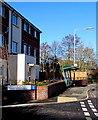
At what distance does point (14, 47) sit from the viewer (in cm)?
2050

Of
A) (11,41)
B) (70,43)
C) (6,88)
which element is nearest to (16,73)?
(11,41)

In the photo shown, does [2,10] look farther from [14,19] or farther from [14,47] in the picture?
[14,47]

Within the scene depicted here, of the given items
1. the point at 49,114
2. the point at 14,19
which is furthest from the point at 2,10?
the point at 49,114

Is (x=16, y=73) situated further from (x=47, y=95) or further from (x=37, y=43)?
(x=37, y=43)

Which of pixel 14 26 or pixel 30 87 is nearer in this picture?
pixel 30 87

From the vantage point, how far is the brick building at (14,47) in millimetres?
16408

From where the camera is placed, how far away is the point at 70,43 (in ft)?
153

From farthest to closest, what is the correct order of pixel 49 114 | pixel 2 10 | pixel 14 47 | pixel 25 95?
pixel 14 47, pixel 2 10, pixel 25 95, pixel 49 114

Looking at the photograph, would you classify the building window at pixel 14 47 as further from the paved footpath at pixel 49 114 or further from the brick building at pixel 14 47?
the paved footpath at pixel 49 114

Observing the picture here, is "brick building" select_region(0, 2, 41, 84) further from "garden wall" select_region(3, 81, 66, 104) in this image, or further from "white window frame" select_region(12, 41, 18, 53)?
"garden wall" select_region(3, 81, 66, 104)

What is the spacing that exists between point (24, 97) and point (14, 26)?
1033 cm

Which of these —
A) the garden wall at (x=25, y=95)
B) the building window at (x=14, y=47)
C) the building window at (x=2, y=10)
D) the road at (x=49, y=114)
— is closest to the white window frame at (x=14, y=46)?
the building window at (x=14, y=47)

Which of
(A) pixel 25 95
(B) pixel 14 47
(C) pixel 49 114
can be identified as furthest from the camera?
(B) pixel 14 47

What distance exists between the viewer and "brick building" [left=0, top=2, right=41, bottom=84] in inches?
646
